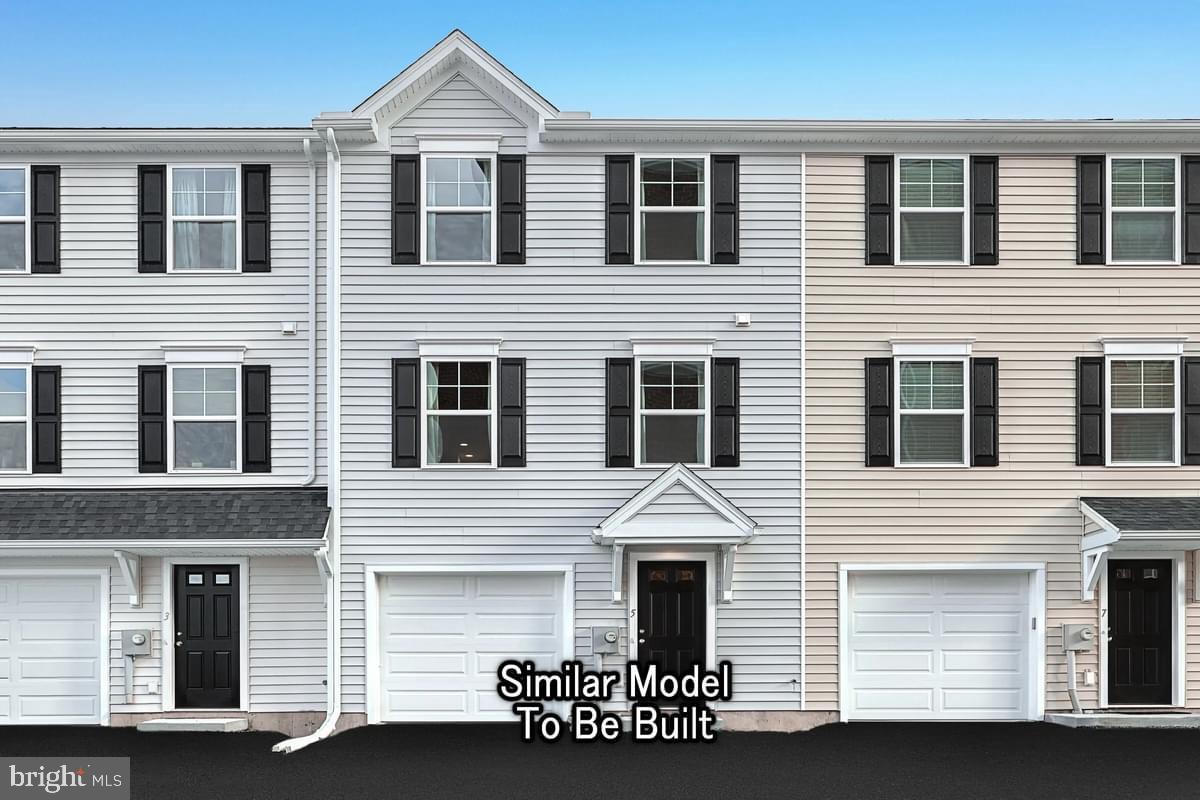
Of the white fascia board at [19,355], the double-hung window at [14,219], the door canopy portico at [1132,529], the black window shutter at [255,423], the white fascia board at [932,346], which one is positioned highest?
the double-hung window at [14,219]

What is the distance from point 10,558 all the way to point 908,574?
37.3 feet

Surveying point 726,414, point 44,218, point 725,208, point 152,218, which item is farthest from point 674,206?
point 44,218

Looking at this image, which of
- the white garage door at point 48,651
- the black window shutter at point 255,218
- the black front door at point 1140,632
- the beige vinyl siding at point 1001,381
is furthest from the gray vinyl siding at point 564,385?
the black front door at point 1140,632

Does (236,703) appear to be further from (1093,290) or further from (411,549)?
(1093,290)

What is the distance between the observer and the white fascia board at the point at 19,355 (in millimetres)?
14625

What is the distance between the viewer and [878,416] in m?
14.6

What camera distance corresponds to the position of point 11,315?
14688 mm

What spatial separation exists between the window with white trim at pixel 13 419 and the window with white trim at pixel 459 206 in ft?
17.9

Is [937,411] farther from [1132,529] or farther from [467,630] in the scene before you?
[467,630]

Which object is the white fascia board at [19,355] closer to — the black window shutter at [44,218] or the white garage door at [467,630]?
the black window shutter at [44,218]

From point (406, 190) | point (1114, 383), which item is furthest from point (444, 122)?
point (1114, 383)

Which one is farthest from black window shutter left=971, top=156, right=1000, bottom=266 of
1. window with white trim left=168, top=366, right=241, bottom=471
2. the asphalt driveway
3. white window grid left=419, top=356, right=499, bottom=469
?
window with white trim left=168, top=366, right=241, bottom=471

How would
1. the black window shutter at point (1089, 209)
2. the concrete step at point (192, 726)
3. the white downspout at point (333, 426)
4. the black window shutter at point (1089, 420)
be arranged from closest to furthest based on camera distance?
the concrete step at point (192, 726) → the white downspout at point (333, 426) → the black window shutter at point (1089, 420) → the black window shutter at point (1089, 209)
